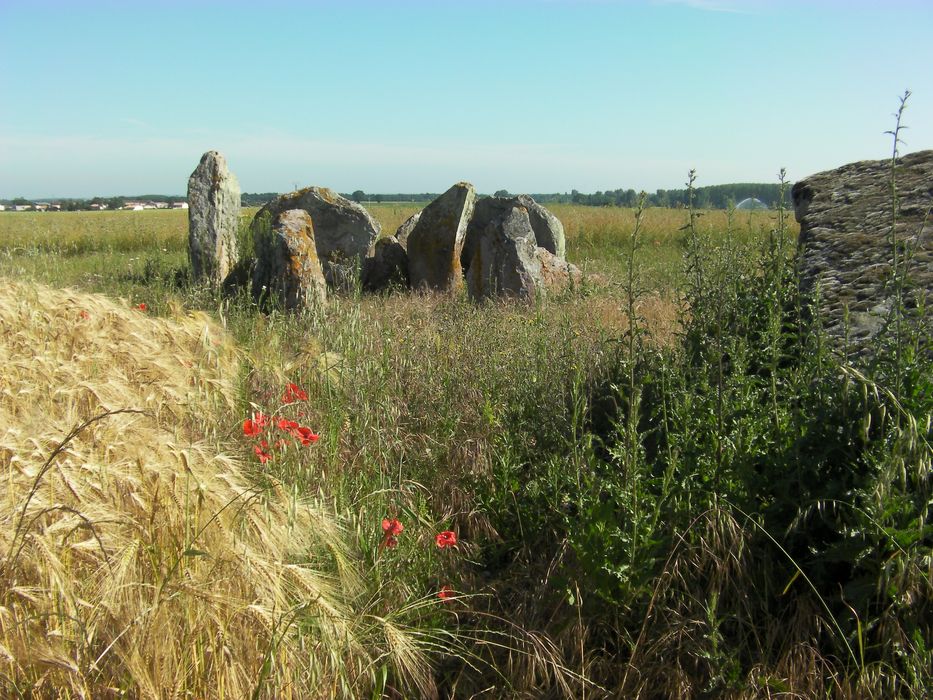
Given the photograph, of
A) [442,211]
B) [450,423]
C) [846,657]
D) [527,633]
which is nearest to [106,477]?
[527,633]

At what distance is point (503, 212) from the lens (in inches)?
391

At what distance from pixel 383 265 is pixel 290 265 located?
104 inches

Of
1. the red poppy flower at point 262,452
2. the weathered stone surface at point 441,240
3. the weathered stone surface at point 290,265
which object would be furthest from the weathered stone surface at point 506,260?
the red poppy flower at point 262,452

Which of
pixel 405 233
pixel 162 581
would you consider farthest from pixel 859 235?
pixel 405 233

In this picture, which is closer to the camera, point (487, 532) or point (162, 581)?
point (162, 581)

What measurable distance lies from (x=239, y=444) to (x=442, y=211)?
662cm

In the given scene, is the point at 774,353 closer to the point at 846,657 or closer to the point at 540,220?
the point at 846,657

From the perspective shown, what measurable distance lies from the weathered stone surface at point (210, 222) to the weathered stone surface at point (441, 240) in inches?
95.0

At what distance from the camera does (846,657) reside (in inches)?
97.6

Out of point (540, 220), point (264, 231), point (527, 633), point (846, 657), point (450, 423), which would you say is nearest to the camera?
point (846, 657)

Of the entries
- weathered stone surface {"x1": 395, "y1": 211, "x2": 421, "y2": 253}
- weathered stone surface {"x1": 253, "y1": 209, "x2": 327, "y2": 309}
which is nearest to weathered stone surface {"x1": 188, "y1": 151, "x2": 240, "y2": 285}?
weathered stone surface {"x1": 253, "y1": 209, "x2": 327, "y2": 309}

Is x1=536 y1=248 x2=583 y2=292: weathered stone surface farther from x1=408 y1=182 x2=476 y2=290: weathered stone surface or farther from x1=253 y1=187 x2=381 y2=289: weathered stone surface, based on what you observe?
x1=253 y1=187 x2=381 y2=289: weathered stone surface

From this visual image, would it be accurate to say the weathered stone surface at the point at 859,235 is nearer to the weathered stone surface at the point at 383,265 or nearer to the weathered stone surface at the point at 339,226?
the weathered stone surface at the point at 383,265

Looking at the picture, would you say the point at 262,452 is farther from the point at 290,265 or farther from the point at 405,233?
the point at 405,233
